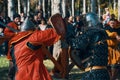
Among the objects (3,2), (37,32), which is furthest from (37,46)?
(3,2)

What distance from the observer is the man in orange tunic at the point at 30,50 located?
8172mm

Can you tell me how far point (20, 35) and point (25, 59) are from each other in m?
0.37

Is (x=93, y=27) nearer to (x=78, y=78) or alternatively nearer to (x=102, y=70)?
(x=102, y=70)

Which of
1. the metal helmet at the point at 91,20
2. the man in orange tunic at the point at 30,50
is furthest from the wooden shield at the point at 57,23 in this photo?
the metal helmet at the point at 91,20

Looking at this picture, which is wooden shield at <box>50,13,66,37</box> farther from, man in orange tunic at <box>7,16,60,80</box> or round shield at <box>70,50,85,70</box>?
round shield at <box>70,50,85,70</box>

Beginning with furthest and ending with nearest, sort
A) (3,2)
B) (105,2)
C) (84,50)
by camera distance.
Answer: (105,2) < (3,2) < (84,50)

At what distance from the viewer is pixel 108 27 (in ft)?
42.0

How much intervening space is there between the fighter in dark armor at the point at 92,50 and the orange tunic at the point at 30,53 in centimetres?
122

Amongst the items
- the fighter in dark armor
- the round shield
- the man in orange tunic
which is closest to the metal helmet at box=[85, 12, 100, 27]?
the fighter in dark armor

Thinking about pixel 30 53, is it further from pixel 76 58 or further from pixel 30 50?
pixel 76 58

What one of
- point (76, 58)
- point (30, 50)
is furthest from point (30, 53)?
point (76, 58)

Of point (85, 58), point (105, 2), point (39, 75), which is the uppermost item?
point (85, 58)

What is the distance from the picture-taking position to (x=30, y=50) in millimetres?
8312

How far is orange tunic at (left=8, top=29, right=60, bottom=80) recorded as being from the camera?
8164 mm
